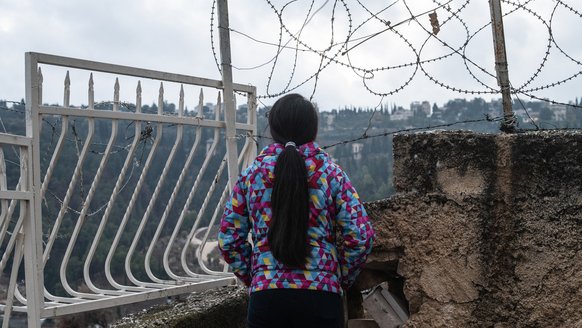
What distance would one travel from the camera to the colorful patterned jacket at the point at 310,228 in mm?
2691

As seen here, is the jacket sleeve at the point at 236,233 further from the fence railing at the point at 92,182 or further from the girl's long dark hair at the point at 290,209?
the fence railing at the point at 92,182

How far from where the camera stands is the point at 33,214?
3684 millimetres

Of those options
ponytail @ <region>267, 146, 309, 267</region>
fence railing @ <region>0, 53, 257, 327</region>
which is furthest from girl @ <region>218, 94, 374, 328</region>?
fence railing @ <region>0, 53, 257, 327</region>

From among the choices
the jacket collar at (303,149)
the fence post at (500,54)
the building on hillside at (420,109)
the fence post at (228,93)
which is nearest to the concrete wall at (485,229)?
the fence post at (500,54)

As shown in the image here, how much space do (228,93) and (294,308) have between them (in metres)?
2.11

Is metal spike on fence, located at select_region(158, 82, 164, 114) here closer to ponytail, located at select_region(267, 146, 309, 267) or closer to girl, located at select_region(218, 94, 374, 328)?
girl, located at select_region(218, 94, 374, 328)

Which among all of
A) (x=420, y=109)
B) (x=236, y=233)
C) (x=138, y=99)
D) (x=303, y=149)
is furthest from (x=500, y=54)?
(x=420, y=109)

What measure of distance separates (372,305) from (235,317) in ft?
3.59

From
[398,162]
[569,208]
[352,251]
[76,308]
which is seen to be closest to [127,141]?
[76,308]

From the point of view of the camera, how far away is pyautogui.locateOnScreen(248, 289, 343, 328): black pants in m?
2.65

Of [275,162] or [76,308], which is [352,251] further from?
[76,308]

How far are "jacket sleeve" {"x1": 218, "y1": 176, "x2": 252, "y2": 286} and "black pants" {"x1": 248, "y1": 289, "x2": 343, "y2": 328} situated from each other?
7.9 inches

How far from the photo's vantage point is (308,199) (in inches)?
106

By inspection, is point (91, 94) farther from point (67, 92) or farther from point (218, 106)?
point (218, 106)
